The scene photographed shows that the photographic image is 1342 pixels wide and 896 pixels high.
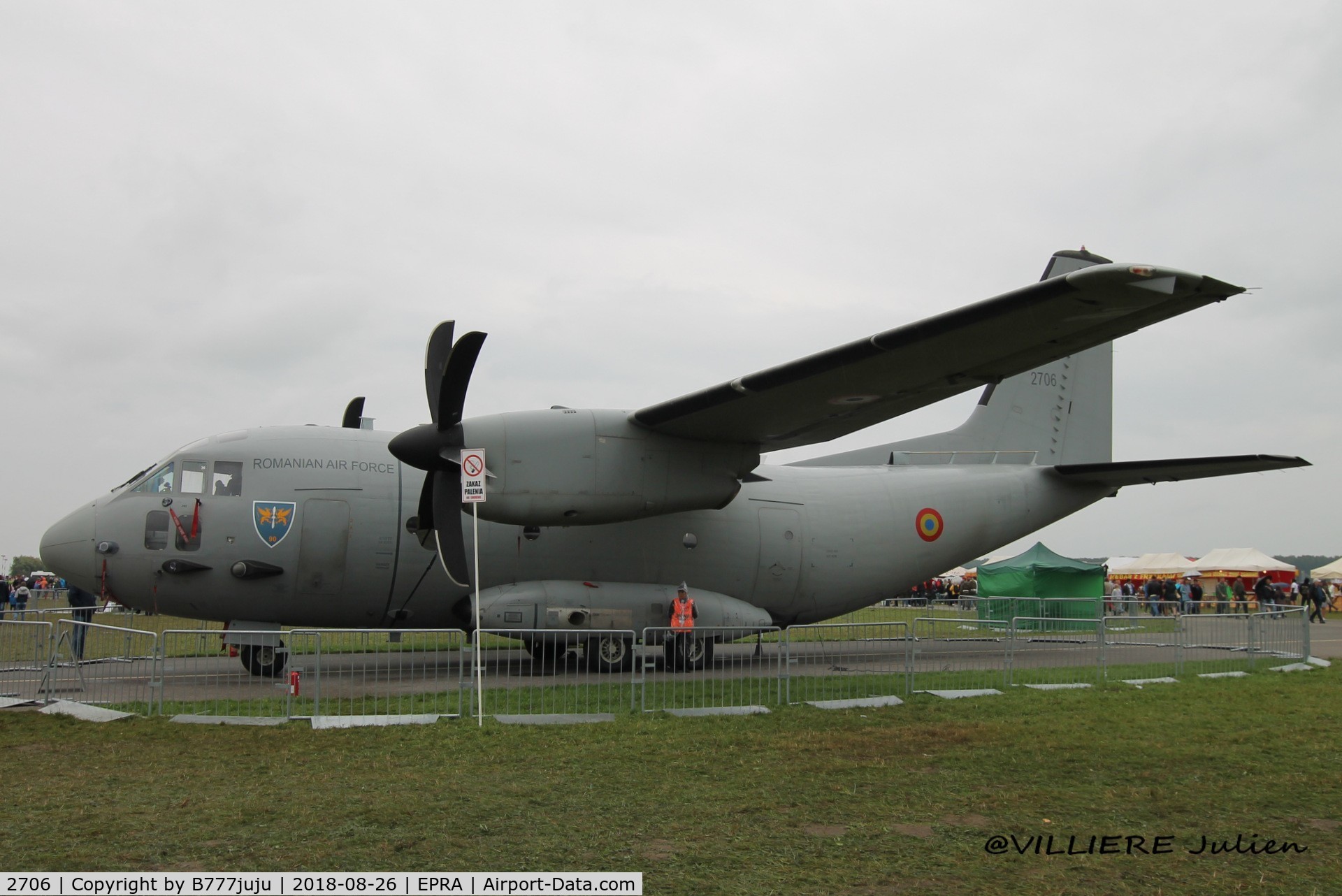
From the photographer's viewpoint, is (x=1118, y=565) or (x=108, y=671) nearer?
(x=108, y=671)

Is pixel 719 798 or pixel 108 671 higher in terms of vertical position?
pixel 108 671

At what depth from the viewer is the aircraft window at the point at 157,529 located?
13.1 meters

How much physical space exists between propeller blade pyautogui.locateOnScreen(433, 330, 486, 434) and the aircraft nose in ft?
17.7

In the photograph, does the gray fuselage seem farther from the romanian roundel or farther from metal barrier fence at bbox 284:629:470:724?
metal barrier fence at bbox 284:629:470:724

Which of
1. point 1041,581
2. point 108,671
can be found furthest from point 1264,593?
point 108,671

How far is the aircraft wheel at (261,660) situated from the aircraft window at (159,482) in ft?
8.15

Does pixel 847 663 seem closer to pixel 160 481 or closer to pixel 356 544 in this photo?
pixel 356 544

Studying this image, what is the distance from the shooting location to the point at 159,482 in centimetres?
1337

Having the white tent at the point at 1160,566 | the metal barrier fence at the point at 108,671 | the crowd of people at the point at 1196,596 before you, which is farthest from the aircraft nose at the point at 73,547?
the white tent at the point at 1160,566

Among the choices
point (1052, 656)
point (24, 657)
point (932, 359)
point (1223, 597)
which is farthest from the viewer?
point (1223, 597)

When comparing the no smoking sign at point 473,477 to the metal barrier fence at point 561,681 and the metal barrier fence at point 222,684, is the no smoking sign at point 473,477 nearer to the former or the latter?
the metal barrier fence at point 561,681

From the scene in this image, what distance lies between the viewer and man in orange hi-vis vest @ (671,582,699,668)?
1376 cm

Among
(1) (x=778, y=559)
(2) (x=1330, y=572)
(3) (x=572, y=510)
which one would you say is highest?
(3) (x=572, y=510)

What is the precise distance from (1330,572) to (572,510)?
45008 mm
